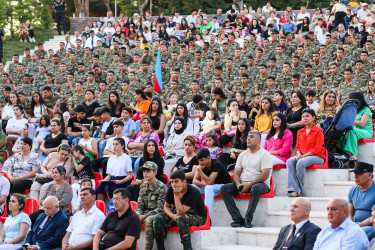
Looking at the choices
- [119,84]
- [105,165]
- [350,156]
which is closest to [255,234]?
[350,156]

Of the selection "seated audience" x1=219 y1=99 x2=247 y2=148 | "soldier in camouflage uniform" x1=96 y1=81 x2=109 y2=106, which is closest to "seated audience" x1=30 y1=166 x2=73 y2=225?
"seated audience" x1=219 y1=99 x2=247 y2=148

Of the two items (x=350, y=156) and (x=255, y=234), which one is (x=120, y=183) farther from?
(x=350, y=156)

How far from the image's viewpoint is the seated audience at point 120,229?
7.67 meters

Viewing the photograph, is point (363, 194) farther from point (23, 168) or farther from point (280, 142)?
point (23, 168)

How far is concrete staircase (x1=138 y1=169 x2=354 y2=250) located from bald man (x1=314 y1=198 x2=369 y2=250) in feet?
5.75

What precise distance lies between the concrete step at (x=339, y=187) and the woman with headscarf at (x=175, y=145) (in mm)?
2637

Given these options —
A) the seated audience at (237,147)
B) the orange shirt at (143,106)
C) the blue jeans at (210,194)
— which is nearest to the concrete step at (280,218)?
the blue jeans at (210,194)

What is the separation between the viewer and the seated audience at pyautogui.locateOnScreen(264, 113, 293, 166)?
A: 31.3 ft

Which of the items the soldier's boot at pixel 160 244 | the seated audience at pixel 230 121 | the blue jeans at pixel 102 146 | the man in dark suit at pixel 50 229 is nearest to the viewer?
the soldier's boot at pixel 160 244

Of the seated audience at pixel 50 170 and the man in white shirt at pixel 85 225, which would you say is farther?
the seated audience at pixel 50 170

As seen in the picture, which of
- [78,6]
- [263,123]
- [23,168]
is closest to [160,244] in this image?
[263,123]

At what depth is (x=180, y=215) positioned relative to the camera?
7801 mm

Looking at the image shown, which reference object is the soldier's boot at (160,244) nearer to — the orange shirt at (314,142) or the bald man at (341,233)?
the bald man at (341,233)

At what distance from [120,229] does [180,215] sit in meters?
0.74
